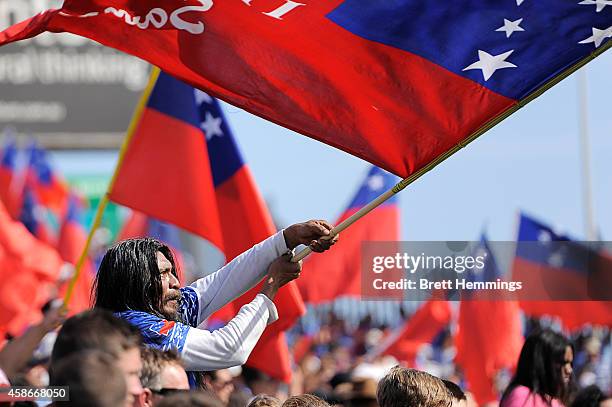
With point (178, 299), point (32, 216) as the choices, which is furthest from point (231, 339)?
point (32, 216)

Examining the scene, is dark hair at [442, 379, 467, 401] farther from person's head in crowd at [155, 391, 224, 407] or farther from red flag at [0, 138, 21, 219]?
red flag at [0, 138, 21, 219]

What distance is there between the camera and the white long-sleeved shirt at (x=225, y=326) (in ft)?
15.9

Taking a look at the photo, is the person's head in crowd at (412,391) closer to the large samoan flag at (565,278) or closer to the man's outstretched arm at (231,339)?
the man's outstretched arm at (231,339)

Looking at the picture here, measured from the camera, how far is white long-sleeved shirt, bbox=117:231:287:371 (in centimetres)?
484

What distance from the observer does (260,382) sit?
918 centimetres

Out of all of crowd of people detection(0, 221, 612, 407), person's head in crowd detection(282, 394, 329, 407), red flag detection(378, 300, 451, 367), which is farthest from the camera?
red flag detection(378, 300, 451, 367)

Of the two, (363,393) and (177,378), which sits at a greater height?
(177,378)

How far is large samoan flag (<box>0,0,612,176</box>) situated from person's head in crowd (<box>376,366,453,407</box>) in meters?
0.87

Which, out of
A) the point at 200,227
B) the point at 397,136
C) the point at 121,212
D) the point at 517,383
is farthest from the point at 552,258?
the point at 121,212

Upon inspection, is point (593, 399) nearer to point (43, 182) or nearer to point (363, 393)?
point (363, 393)

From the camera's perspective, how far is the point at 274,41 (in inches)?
225

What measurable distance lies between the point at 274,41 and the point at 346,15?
12.8 inches

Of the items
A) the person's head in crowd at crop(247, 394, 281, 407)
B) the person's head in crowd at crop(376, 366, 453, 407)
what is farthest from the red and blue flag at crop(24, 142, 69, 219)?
the person's head in crowd at crop(376, 366, 453, 407)

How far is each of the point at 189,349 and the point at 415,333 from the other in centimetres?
893
